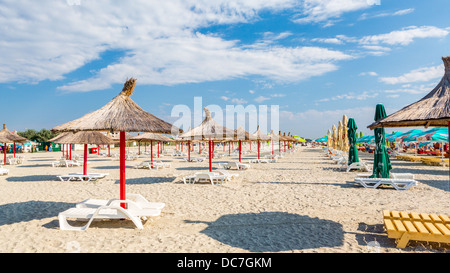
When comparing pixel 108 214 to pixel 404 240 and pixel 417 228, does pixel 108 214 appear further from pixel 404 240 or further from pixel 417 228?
pixel 417 228

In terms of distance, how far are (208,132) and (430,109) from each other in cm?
722

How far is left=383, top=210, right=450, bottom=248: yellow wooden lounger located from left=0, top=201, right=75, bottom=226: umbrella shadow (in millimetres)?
6053

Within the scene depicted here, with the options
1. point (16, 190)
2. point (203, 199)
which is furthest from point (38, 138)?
point (203, 199)

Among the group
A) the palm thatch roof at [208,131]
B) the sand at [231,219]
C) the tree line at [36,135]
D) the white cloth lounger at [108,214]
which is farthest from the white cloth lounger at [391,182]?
the tree line at [36,135]

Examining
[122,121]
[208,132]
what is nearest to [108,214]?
[122,121]

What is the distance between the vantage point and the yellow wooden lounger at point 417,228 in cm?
375

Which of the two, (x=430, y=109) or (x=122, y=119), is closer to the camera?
(x=430, y=109)

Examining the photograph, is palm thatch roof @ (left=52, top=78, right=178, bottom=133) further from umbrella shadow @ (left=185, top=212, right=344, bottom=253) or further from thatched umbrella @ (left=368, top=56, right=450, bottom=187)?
thatched umbrella @ (left=368, top=56, right=450, bottom=187)

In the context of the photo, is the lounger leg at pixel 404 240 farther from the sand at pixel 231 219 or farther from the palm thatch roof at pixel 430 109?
the palm thatch roof at pixel 430 109

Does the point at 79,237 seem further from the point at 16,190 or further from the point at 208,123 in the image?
the point at 208,123

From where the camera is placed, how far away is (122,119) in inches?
225

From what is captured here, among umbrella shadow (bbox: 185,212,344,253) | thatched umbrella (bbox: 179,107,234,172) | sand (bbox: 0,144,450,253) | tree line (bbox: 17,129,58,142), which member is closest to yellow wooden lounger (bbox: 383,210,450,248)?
sand (bbox: 0,144,450,253)

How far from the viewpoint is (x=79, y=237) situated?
443 centimetres
